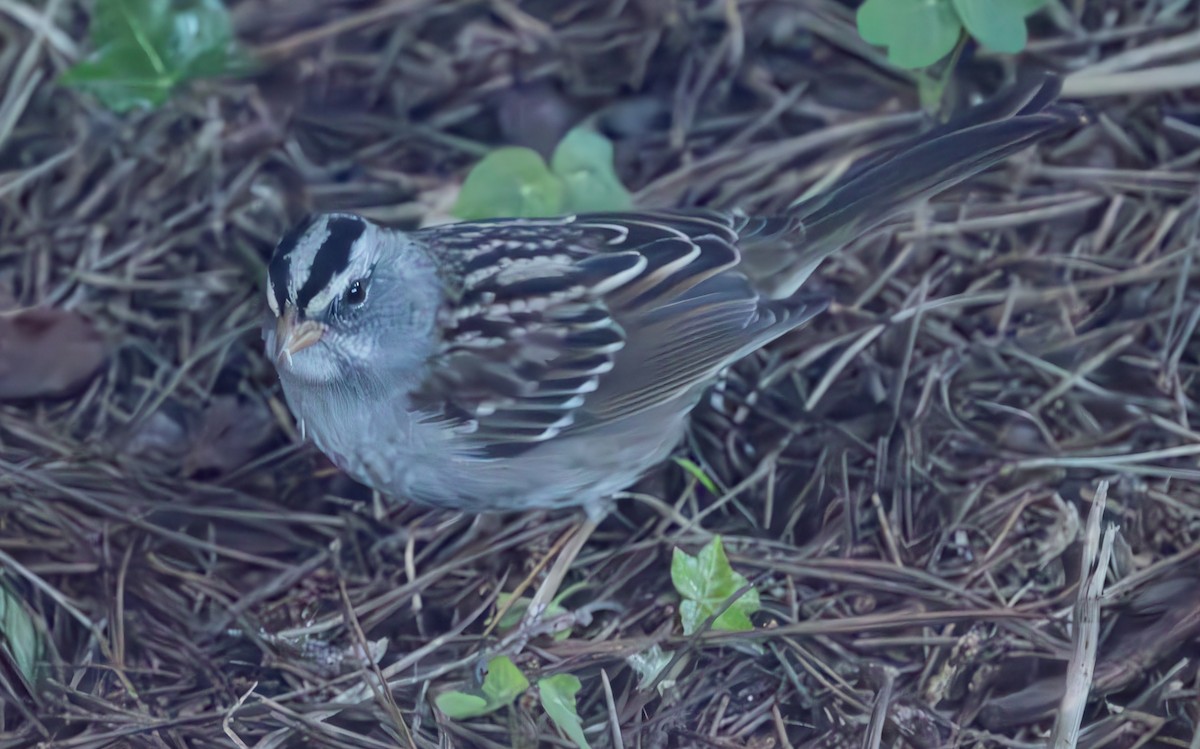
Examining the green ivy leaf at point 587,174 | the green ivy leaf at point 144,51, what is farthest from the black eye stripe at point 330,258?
the green ivy leaf at point 144,51

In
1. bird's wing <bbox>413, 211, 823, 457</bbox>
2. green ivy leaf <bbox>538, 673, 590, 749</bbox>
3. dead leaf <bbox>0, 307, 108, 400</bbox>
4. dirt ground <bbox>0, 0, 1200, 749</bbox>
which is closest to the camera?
green ivy leaf <bbox>538, 673, 590, 749</bbox>

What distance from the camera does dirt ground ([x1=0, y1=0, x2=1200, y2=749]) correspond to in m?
2.67

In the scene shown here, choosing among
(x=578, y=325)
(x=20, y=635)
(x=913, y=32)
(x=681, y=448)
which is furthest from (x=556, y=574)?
(x=913, y=32)

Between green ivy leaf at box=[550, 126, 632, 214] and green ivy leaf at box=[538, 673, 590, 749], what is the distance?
150 centimetres

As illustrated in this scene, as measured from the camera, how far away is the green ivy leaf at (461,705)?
2.60 metres

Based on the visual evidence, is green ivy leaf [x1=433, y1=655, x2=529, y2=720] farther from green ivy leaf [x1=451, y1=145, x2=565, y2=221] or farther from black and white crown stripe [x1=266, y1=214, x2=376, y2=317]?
green ivy leaf [x1=451, y1=145, x2=565, y2=221]

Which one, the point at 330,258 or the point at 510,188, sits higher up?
the point at 330,258

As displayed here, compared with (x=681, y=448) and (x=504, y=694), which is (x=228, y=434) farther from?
(x=681, y=448)

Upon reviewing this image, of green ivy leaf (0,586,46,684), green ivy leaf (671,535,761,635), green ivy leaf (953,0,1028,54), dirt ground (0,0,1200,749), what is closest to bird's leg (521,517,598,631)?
dirt ground (0,0,1200,749)

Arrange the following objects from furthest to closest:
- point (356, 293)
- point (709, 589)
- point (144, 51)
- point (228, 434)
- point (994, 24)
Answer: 1. point (144, 51)
2. point (228, 434)
3. point (994, 24)
4. point (709, 589)
5. point (356, 293)

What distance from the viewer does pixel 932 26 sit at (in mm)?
3131

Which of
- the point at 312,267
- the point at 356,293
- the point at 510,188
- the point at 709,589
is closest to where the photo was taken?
the point at 312,267

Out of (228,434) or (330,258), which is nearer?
(330,258)

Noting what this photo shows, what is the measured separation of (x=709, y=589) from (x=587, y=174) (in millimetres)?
1409
